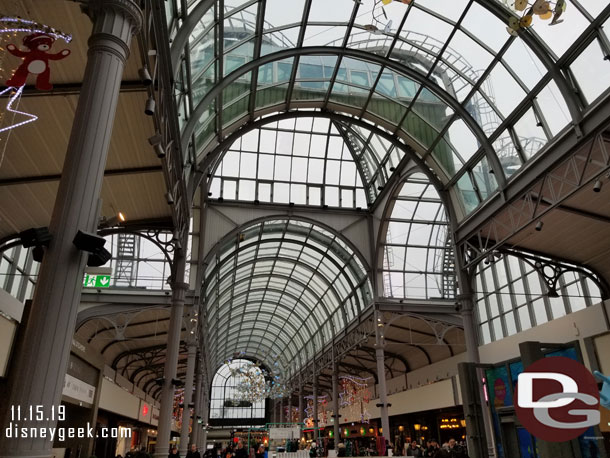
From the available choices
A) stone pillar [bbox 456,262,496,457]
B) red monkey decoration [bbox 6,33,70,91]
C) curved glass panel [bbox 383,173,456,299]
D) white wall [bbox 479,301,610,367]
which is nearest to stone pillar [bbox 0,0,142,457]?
red monkey decoration [bbox 6,33,70,91]

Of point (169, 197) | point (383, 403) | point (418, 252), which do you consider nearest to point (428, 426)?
point (383, 403)

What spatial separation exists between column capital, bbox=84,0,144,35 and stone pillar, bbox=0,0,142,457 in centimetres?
1

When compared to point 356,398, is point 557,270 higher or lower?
higher

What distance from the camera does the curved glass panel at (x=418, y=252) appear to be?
Answer: 26.2 meters

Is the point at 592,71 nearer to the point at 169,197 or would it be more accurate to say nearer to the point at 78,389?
the point at 169,197

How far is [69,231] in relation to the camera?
16.9 ft

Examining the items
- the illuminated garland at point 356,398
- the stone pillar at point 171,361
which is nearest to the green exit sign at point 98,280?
the stone pillar at point 171,361

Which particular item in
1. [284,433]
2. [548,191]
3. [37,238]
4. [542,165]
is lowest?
[284,433]

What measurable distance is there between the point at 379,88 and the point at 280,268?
20.5 metres

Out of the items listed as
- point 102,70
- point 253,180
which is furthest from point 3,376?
point 253,180

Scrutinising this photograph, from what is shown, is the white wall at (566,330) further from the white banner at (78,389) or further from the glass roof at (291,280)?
the white banner at (78,389)

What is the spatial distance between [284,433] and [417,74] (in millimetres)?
22855

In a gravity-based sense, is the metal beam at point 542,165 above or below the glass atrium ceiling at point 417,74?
below

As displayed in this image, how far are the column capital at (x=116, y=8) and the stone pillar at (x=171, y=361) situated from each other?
32.1 ft
